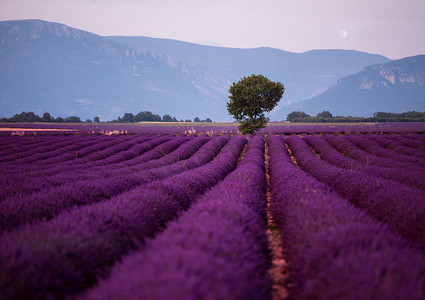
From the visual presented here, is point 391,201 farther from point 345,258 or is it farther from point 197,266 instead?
point 197,266

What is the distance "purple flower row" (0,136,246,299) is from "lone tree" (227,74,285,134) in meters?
27.7

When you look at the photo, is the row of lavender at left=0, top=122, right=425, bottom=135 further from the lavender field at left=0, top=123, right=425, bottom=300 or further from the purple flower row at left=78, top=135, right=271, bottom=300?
the purple flower row at left=78, top=135, right=271, bottom=300

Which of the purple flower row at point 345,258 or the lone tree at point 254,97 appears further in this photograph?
the lone tree at point 254,97

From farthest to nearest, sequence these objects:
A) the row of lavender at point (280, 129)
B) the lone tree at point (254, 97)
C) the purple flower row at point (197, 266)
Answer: the row of lavender at point (280, 129)
the lone tree at point (254, 97)
the purple flower row at point (197, 266)

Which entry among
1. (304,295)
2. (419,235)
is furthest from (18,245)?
(419,235)

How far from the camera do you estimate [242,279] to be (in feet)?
7.46

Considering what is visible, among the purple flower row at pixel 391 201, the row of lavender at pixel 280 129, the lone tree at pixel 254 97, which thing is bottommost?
the purple flower row at pixel 391 201

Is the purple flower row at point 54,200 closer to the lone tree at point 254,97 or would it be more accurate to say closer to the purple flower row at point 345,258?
the purple flower row at point 345,258

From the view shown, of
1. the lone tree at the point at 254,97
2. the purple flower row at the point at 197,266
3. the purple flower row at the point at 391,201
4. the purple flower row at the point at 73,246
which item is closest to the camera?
the purple flower row at the point at 197,266

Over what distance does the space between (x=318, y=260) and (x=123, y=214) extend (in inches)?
93.5

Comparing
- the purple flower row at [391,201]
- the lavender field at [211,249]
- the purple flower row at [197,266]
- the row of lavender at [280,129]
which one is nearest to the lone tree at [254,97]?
the row of lavender at [280,129]

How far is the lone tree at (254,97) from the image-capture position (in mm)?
31172

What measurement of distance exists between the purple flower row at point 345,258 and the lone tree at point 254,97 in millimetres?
27921

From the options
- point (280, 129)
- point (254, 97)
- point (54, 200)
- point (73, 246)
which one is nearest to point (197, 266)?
point (73, 246)
